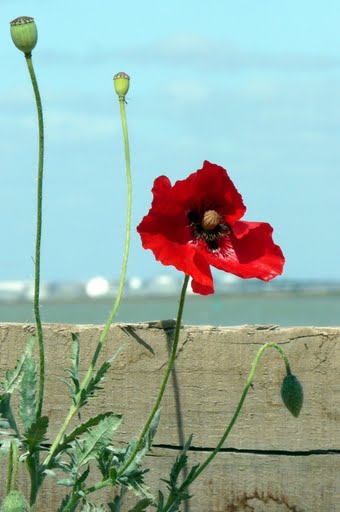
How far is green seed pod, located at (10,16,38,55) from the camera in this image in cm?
299

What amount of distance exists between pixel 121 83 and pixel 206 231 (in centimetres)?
42

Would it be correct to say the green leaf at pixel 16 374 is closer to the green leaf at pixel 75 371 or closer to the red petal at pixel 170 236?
the green leaf at pixel 75 371

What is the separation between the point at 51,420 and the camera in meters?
3.64

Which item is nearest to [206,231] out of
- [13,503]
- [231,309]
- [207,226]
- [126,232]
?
[207,226]

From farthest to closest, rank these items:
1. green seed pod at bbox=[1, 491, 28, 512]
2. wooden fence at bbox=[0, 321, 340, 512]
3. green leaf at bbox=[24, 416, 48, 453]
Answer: wooden fence at bbox=[0, 321, 340, 512] < green leaf at bbox=[24, 416, 48, 453] < green seed pod at bbox=[1, 491, 28, 512]

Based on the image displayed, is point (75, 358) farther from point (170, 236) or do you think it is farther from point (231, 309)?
point (231, 309)

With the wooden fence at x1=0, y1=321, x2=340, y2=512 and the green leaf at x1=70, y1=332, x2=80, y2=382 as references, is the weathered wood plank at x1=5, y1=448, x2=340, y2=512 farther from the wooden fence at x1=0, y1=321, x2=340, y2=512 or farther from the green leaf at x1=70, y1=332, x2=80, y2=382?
the green leaf at x1=70, y1=332, x2=80, y2=382

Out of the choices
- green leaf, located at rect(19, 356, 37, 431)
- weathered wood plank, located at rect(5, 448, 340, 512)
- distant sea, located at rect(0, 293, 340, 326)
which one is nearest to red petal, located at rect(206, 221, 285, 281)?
green leaf, located at rect(19, 356, 37, 431)

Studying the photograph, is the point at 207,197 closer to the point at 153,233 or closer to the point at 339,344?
the point at 153,233

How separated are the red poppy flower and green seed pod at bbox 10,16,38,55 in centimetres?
42

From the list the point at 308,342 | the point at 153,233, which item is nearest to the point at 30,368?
the point at 153,233

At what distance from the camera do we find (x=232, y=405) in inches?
141

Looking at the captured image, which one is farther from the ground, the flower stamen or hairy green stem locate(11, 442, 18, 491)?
the flower stamen

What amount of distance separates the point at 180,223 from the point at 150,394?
73 centimetres
